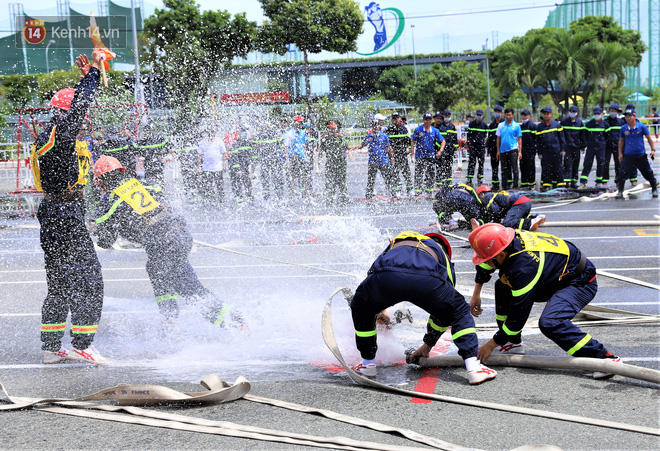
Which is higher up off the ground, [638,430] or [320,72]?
[320,72]

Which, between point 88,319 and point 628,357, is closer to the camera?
point 628,357

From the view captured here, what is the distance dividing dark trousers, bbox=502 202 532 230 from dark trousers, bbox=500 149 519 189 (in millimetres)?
9300

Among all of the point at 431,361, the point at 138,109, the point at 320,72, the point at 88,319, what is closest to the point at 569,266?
the point at 431,361

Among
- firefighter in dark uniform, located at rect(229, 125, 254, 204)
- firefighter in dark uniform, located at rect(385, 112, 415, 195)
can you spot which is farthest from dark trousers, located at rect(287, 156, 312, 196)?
firefighter in dark uniform, located at rect(385, 112, 415, 195)

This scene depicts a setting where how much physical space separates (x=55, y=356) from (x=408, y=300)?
2.85 metres

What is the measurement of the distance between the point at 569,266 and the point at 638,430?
140cm

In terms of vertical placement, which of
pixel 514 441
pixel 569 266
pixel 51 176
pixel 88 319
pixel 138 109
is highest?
pixel 138 109

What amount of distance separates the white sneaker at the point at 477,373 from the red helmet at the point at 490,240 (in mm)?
681

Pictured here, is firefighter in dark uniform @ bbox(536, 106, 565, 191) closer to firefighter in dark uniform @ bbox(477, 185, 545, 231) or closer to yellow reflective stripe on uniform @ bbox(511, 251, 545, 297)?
firefighter in dark uniform @ bbox(477, 185, 545, 231)

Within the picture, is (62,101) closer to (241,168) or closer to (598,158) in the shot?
(241,168)

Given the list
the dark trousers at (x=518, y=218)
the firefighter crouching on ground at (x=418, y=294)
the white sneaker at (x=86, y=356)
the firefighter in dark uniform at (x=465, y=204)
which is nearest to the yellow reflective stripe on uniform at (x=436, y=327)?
the firefighter crouching on ground at (x=418, y=294)

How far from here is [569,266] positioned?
4652 millimetres

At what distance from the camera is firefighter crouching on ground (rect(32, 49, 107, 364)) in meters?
5.07

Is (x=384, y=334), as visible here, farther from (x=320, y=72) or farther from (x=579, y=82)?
(x=320, y=72)
